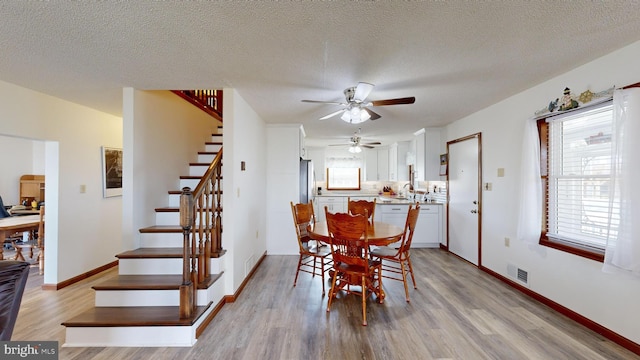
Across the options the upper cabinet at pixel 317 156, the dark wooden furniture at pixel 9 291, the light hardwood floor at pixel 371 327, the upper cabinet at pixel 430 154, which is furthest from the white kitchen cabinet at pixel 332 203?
the dark wooden furniture at pixel 9 291

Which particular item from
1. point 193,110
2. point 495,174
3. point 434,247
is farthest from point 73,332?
point 434,247

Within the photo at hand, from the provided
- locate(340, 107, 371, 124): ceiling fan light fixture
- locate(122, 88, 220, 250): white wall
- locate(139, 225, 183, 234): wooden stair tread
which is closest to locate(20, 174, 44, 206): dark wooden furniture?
locate(122, 88, 220, 250): white wall

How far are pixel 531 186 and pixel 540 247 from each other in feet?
2.18

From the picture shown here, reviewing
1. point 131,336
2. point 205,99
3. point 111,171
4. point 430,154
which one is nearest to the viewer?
point 131,336

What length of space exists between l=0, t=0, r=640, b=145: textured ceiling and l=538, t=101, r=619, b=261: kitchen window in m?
0.54

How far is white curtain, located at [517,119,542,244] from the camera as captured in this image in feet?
8.95

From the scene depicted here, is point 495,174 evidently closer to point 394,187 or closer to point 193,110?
point 394,187

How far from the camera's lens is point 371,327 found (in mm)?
2311

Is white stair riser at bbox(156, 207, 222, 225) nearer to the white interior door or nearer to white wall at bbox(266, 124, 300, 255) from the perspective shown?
white wall at bbox(266, 124, 300, 255)

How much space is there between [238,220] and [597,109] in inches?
142

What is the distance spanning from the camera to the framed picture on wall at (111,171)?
3783mm

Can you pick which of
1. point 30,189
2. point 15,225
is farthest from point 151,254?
point 30,189

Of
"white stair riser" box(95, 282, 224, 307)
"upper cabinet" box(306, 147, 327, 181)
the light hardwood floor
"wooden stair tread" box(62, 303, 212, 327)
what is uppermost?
"upper cabinet" box(306, 147, 327, 181)

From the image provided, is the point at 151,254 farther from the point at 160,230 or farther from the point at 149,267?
the point at 160,230
